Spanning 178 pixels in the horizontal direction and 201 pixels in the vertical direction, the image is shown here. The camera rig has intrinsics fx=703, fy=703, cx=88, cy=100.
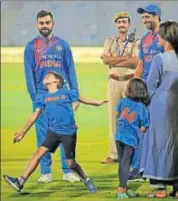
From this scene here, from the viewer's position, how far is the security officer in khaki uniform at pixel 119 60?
11.3 feet

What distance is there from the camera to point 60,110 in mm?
3426

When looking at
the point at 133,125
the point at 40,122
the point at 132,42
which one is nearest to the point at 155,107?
the point at 133,125

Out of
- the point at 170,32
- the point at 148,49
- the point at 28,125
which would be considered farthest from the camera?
the point at 28,125

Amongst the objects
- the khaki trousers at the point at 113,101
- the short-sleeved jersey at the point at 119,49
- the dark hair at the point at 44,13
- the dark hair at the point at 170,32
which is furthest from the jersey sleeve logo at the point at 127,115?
the dark hair at the point at 44,13

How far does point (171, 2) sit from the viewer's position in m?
3.48

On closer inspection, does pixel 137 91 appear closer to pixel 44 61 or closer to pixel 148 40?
pixel 148 40

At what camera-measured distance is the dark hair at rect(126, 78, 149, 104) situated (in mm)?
3303

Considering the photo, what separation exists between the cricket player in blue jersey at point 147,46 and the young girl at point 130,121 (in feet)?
0.13

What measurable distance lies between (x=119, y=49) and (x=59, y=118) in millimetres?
452

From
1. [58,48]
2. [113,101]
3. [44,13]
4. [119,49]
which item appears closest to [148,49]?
[119,49]

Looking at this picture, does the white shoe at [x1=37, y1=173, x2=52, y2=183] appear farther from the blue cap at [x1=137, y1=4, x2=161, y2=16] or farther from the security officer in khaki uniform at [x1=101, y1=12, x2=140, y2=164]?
the blue cap at [x1=137, y1=4, x2=161, y2=16]

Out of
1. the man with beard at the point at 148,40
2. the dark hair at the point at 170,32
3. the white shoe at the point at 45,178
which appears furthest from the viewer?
the white shoe at the point at 45,178

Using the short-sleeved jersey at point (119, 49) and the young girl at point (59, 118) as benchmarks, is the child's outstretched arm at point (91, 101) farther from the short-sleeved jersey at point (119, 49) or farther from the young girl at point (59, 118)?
the short-sleeved jersey at point (119, 49)

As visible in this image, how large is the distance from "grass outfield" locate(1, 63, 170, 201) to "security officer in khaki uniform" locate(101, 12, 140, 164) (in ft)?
0.15
